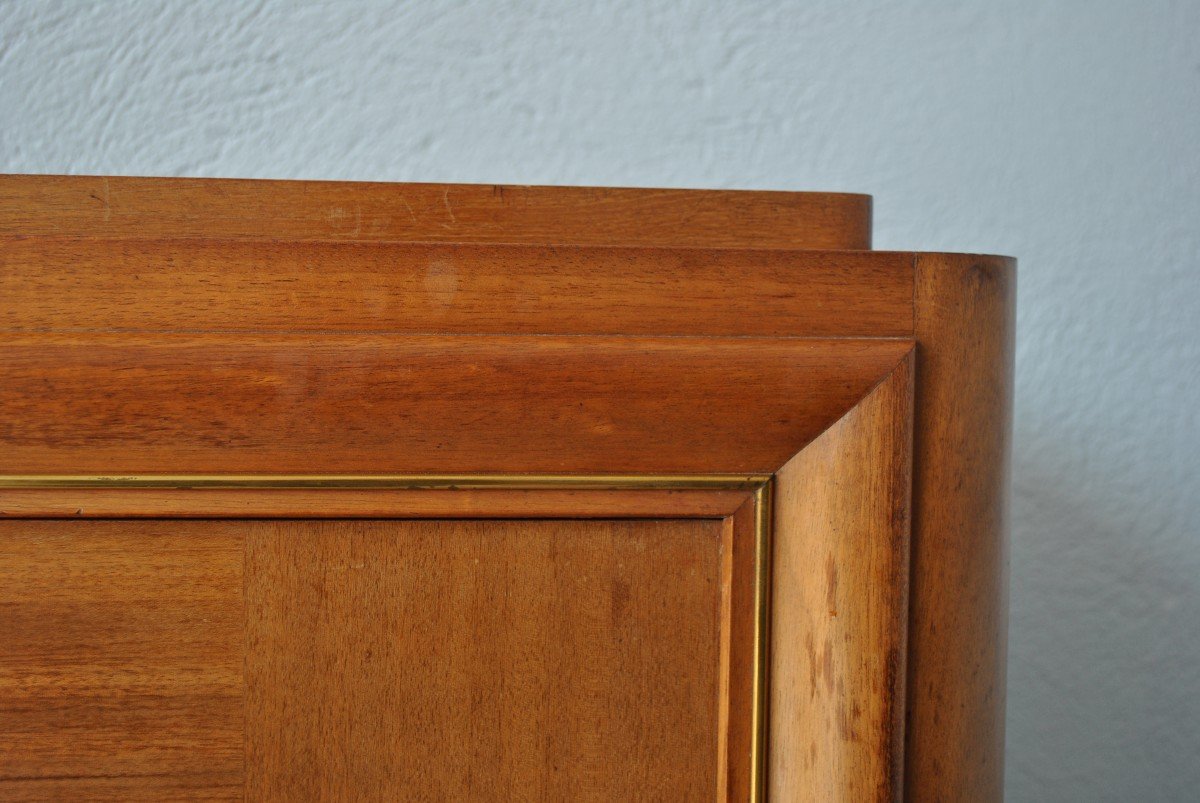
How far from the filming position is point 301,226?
0.37 meters

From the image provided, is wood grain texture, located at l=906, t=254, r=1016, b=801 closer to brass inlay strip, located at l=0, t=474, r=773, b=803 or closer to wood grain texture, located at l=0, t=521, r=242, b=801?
brass inlay strip, located at l=0, t=474, r=773, b=803

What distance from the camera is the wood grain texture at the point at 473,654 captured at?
328 millimetres

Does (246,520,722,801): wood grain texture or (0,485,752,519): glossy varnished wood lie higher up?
(0,485,752,519): glossy varnished wood

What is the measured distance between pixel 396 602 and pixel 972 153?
59cm

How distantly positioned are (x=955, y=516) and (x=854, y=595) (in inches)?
1.6

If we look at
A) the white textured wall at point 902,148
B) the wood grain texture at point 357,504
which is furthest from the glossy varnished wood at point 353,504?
the white textured wall at point 902,148

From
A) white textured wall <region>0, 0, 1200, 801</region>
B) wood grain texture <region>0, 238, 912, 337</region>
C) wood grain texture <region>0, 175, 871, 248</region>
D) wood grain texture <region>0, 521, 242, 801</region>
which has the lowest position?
wood grain texture <region>0, 521, 242, 801</region>

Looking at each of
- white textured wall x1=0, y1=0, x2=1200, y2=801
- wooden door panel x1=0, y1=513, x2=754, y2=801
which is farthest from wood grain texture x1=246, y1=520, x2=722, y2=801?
white textured wall x1=0, y1=0, x2=1200, y2=801

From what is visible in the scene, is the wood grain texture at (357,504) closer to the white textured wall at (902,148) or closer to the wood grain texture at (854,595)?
the wood grain texture at (854,595)

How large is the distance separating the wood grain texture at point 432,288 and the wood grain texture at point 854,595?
4 centimetres

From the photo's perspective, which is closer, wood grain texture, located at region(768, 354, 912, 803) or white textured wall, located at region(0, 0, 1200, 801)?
wood grain texture, located at region(768, 354, 912, 803)

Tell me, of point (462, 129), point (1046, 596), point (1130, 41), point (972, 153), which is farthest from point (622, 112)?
point (1046, 596)

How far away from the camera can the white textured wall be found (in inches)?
29.6

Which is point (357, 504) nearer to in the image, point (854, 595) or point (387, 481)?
point (387, 481)
